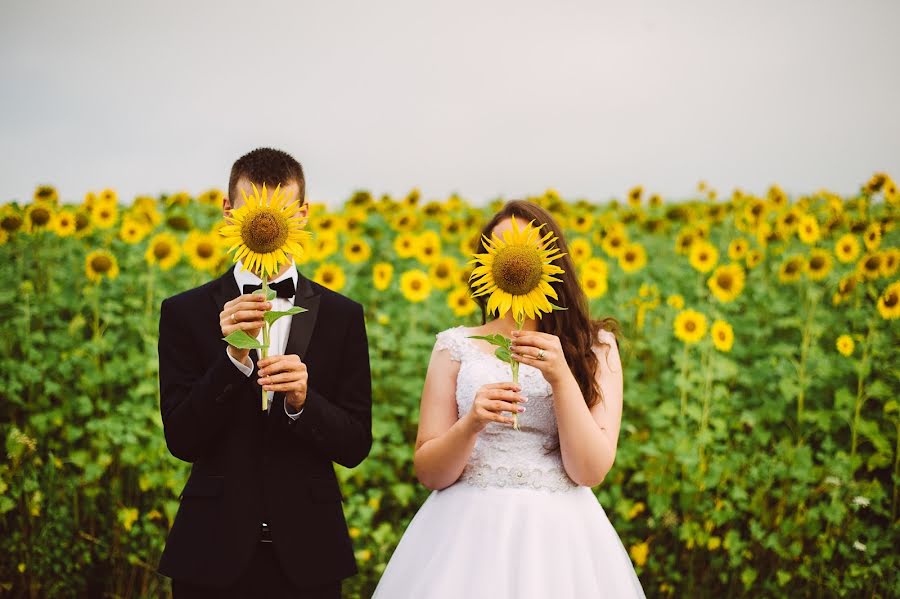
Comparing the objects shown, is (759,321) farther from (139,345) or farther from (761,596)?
(139,345)

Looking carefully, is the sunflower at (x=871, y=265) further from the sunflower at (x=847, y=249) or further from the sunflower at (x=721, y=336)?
the sunflower at (x=721, y=336)

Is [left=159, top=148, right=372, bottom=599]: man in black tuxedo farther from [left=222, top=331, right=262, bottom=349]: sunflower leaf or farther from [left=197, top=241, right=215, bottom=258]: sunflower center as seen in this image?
[left=197, top=241, right=215, bottom=258]: sunflower center

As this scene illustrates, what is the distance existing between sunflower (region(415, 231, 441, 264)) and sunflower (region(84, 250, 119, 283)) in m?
1.90

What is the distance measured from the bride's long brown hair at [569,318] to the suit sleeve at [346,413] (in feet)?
1.74

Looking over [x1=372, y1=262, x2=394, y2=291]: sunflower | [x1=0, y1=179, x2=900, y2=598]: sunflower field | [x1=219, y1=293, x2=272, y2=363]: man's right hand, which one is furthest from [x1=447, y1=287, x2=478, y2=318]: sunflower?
[x1=219, y1=293, x2=272, y2=363]: man's right hand

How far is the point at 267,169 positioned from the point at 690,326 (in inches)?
118

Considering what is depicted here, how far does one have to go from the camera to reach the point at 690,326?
4.61 meters

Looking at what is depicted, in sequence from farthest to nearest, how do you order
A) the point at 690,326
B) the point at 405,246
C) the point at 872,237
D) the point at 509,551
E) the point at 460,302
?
the point at 405,246 < the point at 460,302 < the point at 872,237 < the point at 690,326 < the point at 509,551

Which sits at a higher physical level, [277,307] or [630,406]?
[277,307]

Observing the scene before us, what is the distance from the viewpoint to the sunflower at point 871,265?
466 cm

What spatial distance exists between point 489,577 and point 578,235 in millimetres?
4921

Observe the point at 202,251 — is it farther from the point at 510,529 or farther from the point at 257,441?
the point at 510,529

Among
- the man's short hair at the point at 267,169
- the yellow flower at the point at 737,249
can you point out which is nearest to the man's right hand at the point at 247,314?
the man's short hair at the point at 267,169

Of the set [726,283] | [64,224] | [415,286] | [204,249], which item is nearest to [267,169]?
[204,249]
